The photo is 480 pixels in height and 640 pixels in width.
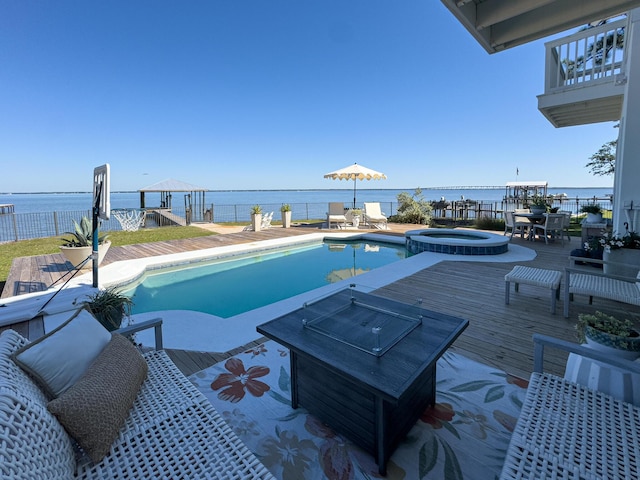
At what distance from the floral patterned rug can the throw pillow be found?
0.77 m

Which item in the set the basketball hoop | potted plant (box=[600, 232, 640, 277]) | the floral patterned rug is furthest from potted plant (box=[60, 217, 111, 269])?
the basketball hoop

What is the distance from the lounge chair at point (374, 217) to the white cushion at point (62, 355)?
1078 centimetres

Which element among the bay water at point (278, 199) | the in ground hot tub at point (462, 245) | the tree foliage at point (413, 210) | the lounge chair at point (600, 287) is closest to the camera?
the lounge chair at point (600, 287)

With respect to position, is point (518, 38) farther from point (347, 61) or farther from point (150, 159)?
point (150, 159)

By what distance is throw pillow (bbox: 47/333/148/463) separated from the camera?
3.91ft

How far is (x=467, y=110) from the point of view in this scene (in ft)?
64.1

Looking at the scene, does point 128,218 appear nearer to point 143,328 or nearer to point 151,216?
point 151,216

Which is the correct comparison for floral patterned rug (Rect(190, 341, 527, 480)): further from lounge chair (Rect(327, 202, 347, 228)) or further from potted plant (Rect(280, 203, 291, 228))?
potted plant (Rect(280, 203, 291, 228))

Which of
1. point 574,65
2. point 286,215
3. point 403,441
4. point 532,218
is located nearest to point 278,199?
point 286,215

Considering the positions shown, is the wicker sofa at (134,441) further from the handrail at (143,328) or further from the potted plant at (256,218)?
the potted plant at (256,218)

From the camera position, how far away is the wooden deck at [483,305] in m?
2.77

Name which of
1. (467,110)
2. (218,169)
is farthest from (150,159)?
(467,110)

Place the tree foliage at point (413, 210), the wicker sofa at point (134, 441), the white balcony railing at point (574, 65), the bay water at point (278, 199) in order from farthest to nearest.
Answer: the bay water at point (278, 199) → the tree foliage at point (413, 210) → the white balcony railing at point (574, 65) → the wicker sofa at point (134, 441)

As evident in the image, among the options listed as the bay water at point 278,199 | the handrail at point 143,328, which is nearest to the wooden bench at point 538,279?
the handrail at point 143,328
